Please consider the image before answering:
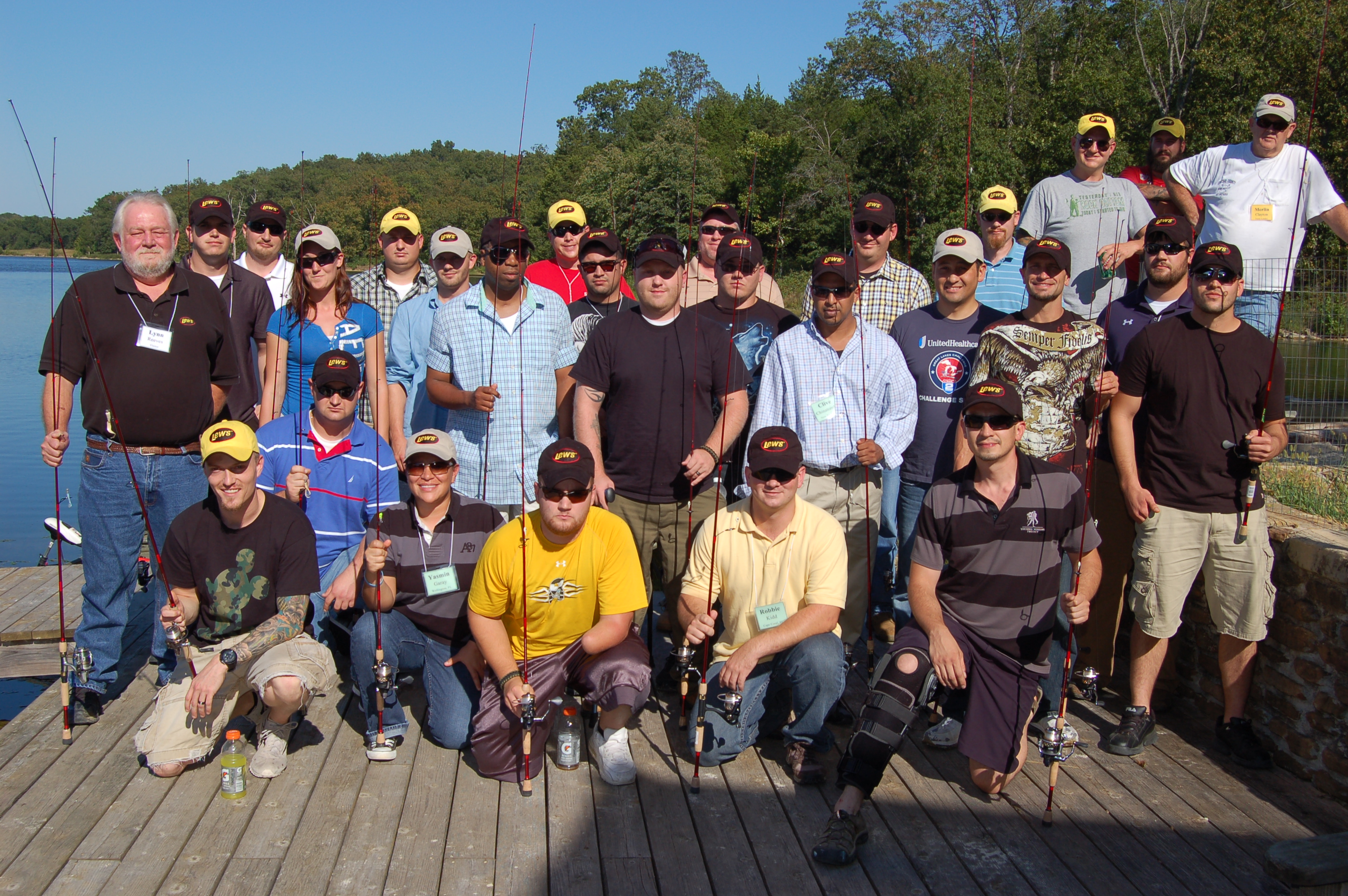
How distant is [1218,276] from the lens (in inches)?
156

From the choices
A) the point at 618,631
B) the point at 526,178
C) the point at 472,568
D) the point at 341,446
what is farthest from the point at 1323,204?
the point at 526,178

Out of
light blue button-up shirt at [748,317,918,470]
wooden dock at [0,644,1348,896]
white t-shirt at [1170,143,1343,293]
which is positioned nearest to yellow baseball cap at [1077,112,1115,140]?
white t-shirt at [1170,143,1343,293]

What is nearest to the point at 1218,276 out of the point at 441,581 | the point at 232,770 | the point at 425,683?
the point at 441,581

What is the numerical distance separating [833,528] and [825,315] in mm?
1037

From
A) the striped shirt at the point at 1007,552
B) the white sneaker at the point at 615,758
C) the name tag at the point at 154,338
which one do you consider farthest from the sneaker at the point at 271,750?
the striped shirt at the point at 1007,552

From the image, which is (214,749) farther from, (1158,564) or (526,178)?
(526,178)

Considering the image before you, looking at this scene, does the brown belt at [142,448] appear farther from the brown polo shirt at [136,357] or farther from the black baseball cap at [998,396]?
the black baseball cap at [998,396]

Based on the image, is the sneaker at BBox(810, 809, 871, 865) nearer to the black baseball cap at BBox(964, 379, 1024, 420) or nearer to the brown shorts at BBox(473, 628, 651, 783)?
the brown shorts at BBox(473, 628, 651, 783)

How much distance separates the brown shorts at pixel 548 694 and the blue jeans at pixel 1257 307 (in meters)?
3.48

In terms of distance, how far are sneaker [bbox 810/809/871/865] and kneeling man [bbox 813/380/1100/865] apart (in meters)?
0.34

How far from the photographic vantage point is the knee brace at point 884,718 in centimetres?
343

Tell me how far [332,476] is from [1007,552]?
284 cm

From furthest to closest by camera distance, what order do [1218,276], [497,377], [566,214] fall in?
[566,214] → [497,377] → [1218,276]

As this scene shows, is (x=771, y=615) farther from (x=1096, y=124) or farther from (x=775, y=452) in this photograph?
(x=1096, y=124)
